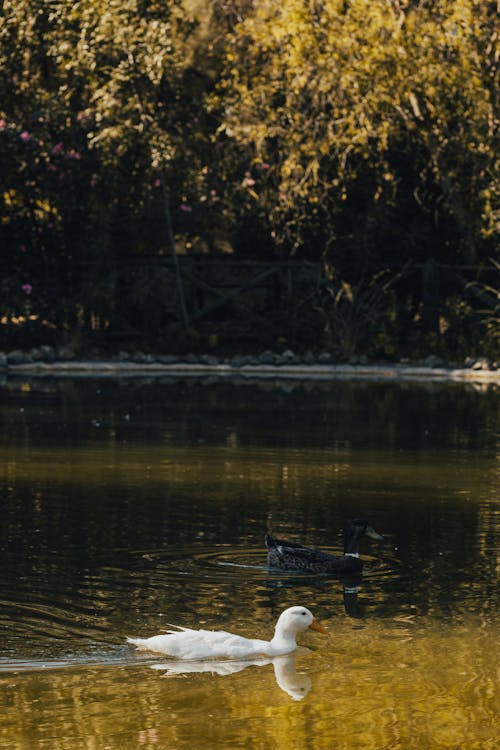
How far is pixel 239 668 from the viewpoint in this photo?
9578mm

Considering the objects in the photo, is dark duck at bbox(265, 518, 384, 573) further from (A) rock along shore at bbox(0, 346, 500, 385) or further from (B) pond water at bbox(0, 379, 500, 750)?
(A) rock along shore at bbox(0, 346, 500, 385)

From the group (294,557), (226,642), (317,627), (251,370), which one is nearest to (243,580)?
(294,557)

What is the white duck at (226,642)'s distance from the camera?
9555 mm

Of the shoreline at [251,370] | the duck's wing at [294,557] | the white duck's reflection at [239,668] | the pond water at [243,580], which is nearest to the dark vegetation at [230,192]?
the shoreline at [251,370]

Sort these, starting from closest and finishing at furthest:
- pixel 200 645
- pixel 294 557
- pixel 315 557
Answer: pixel 200 645
pixel 294 557
pixel 315 557

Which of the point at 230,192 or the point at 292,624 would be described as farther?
the point at 230,192

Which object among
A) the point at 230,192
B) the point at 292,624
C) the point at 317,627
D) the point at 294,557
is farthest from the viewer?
the point at 230,192

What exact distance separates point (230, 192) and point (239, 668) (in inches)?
1033

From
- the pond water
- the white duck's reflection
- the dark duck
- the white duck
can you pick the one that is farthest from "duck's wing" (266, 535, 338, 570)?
the white duck's reflection

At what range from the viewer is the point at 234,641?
31.6 ft

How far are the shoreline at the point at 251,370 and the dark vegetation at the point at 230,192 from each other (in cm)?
134

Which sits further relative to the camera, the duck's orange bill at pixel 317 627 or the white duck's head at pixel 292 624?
the duck's orange bill at pixel 317 627

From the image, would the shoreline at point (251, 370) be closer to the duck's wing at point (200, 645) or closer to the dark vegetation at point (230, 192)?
the dark vegetation at point (230, 192)

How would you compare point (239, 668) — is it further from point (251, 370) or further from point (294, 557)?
point (251, 370)
